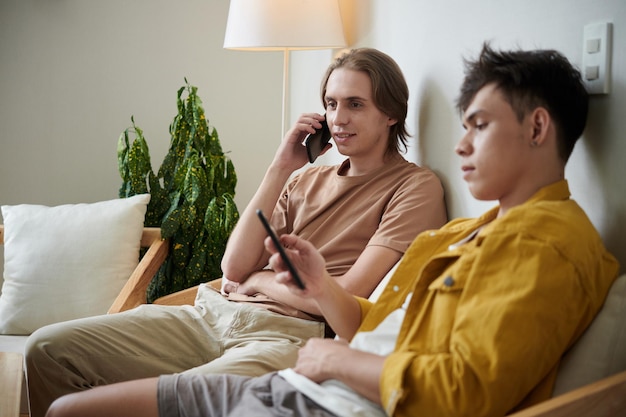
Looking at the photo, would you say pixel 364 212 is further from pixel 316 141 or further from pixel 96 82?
pixel 96 82

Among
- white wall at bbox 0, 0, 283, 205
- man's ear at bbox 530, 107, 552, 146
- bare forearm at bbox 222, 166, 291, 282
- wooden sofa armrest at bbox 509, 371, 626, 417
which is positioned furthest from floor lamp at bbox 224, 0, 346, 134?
wooden sofa armrest at bbox 509, 371, 626, 417

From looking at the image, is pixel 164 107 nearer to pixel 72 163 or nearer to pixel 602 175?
pixel 72 163

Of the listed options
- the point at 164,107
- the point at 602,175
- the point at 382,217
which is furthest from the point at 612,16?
the point at 164,107

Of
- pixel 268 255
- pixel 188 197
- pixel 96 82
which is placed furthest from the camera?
pixel 96 82

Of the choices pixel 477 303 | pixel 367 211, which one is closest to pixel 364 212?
pixel 367 211

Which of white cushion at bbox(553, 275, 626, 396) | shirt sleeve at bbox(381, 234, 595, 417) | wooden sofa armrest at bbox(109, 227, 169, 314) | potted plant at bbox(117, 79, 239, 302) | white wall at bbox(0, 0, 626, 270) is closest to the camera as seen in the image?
shirt sleeve at bbox(381, 234, 595, 417)

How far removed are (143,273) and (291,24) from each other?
109 centimetres

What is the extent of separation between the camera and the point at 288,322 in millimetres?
2156

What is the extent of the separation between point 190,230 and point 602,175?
1943mm

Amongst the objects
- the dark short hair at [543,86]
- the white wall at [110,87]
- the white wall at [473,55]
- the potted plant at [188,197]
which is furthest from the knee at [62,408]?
the white wall at [110,87]

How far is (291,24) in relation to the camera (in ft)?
9.96

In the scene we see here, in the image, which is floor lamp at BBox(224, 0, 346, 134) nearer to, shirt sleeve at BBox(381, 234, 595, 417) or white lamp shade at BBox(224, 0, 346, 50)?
white lamp shade at BBox(224, 0, 346, 50)

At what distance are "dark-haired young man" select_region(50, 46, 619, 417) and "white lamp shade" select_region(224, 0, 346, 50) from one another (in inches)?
58.2

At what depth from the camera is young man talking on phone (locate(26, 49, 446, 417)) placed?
211cm
